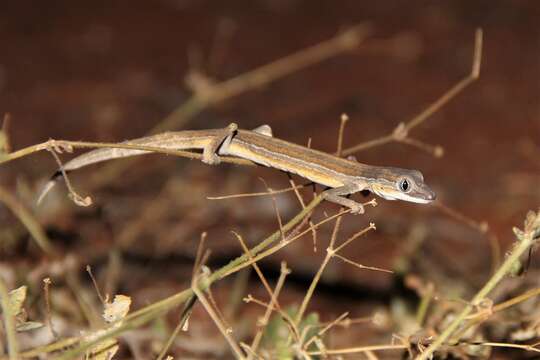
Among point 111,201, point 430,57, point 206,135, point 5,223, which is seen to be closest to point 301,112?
point 430,57

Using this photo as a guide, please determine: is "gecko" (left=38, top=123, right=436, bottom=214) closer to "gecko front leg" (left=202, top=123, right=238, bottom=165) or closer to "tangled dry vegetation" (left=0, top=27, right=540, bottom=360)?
"gecko front leg" (left=202, top=123, right=238, bottom=165)

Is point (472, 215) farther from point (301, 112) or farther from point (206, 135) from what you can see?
point (206, 135)

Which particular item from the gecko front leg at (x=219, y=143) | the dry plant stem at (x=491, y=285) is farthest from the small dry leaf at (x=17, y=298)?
the dry plant stem at (x=491, y=285)

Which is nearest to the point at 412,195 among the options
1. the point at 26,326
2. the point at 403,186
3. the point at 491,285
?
the point at 403,186

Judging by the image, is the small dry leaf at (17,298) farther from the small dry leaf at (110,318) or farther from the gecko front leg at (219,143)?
the gecko front leg at (219,143)

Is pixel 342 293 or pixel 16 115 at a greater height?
pixel 16 115

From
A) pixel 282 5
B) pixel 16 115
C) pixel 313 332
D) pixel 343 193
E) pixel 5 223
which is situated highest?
pixel 282 5
